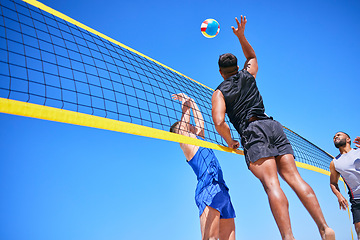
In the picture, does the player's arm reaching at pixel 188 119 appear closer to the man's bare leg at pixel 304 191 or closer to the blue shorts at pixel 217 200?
the blue shorts at pixel 217 200

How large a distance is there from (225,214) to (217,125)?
50.6 inches

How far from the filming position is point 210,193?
3020 mm

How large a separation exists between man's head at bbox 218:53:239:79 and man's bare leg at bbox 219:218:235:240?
5.22 ft

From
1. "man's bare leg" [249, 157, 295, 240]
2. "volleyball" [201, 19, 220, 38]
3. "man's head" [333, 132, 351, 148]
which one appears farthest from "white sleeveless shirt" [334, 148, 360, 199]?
"volleyball" [201, 19, 220, 38]

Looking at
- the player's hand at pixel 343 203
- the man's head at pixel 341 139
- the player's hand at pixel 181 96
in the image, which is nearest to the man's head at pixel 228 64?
the player's hand at pixel 181 96

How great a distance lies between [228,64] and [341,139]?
280cm

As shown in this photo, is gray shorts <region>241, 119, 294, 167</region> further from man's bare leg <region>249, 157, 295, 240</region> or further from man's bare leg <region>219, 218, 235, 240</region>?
man's bare leg <region>219, 218, 235, 240</region>

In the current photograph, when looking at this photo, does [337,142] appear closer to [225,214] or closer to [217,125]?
[225,214]

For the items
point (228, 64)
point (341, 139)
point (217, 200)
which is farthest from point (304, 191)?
point (341, 139)

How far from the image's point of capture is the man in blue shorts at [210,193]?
2922 millimetres

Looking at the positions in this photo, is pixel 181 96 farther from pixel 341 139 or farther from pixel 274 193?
pixel 341 139

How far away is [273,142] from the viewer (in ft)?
7.37

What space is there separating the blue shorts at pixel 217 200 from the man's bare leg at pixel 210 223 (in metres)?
0.04

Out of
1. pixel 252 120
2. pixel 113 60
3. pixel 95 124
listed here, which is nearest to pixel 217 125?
pixel 252 120
